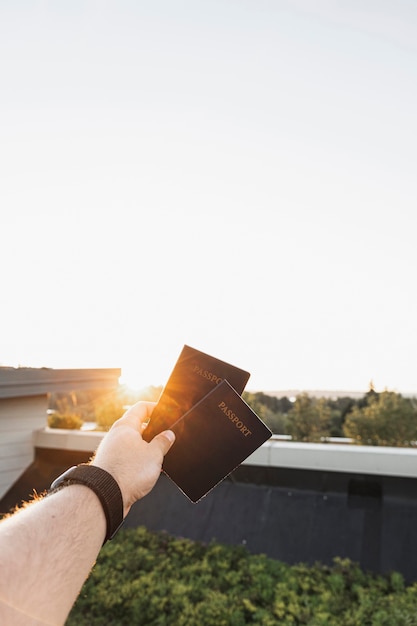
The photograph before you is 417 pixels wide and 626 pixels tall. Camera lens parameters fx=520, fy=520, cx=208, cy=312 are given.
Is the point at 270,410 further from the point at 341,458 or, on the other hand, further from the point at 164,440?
the point at 164,440

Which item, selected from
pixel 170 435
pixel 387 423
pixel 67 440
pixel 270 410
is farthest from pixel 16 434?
pixel 270 410

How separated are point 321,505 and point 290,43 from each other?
25.6ft

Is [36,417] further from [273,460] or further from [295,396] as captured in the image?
[295,396]

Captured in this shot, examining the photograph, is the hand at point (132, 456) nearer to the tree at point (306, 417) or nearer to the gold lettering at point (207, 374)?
the gold lettering at point (207, 374)

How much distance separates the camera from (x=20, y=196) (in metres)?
12.5

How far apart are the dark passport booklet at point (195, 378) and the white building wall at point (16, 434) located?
323 inches

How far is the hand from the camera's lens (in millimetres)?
1468

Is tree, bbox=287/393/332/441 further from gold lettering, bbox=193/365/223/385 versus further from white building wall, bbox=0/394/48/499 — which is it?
gold lettering, bbox=193/365/223/385

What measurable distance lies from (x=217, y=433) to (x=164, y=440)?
234 mm

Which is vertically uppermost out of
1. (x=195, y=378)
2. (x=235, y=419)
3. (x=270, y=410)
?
(x=195, y=378)

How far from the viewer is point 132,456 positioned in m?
1.57

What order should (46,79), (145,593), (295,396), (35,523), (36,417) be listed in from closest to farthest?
(35,523)
(145,593)
(36,417)
(46,79)
(295,396)

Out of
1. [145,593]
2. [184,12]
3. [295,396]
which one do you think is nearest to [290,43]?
[184,12]

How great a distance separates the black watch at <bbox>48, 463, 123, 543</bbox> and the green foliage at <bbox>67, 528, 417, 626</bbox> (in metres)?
4.58
